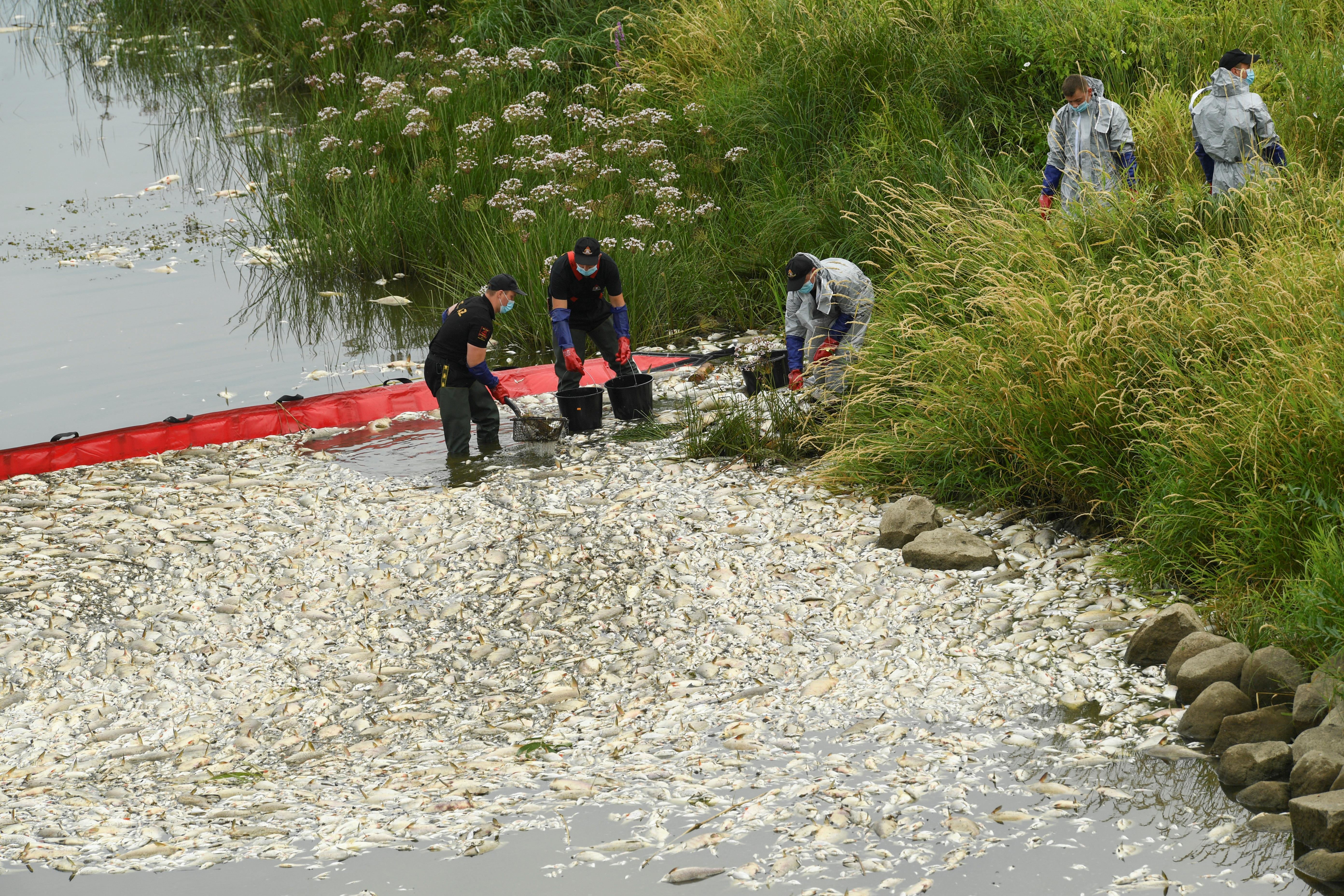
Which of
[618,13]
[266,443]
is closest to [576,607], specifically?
[266,443]

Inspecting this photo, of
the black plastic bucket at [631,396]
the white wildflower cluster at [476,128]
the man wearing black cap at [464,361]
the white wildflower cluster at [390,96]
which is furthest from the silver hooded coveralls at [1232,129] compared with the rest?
the white wildflower cluster at [390,96]

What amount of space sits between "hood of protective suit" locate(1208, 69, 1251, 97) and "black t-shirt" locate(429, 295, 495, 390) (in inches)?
208

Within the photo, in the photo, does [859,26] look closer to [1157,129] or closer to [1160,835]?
[1157,129]

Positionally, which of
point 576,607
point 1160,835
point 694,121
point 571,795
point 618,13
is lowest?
point 1160,835

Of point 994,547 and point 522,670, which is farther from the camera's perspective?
point 994,547

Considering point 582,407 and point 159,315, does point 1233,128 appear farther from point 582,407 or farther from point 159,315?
point 159,315

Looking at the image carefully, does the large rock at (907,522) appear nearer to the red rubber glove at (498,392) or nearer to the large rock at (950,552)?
the large rock at (950,552)

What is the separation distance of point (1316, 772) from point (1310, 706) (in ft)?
1.29

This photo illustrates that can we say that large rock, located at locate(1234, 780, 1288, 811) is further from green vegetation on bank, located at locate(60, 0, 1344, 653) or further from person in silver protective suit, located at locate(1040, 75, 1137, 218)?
person in silver protective suit, located at locate(1040, 75, 1137, 218)

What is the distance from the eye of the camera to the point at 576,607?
243 inches

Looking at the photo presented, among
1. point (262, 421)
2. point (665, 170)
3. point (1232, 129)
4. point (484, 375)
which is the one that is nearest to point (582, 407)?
point (484, 375)

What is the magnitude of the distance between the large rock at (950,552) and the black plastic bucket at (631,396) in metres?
2.84

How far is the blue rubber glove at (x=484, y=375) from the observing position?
26.7ft

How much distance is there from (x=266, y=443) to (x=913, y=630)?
529 centimetres
